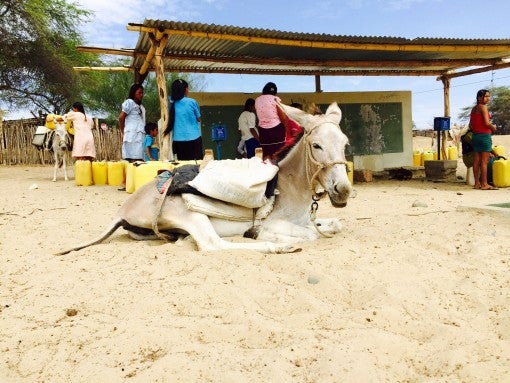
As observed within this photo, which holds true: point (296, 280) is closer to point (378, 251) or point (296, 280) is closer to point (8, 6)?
point (378, 251)

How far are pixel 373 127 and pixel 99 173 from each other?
757 cm

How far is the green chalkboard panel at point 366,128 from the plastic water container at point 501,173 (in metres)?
4.48

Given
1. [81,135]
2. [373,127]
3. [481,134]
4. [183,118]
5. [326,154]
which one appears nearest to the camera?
[326,154]

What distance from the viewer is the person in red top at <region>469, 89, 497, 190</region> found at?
7.62 metres

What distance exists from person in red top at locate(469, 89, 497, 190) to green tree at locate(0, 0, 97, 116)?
18.6 metres

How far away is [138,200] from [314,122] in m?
1.61

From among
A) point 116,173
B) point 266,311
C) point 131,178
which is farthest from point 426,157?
point 266,311

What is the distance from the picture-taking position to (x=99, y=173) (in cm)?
973

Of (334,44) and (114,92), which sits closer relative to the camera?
(334,44)

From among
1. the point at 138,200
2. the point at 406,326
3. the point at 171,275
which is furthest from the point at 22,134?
the point at 406,326

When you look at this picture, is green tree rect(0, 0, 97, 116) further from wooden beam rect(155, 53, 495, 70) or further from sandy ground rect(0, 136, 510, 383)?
sandy ground rect(0, 136, 510, 383)

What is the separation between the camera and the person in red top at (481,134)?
7621 millimetres

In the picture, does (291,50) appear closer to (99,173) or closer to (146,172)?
(146,172)

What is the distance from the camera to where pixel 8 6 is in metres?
18.5
